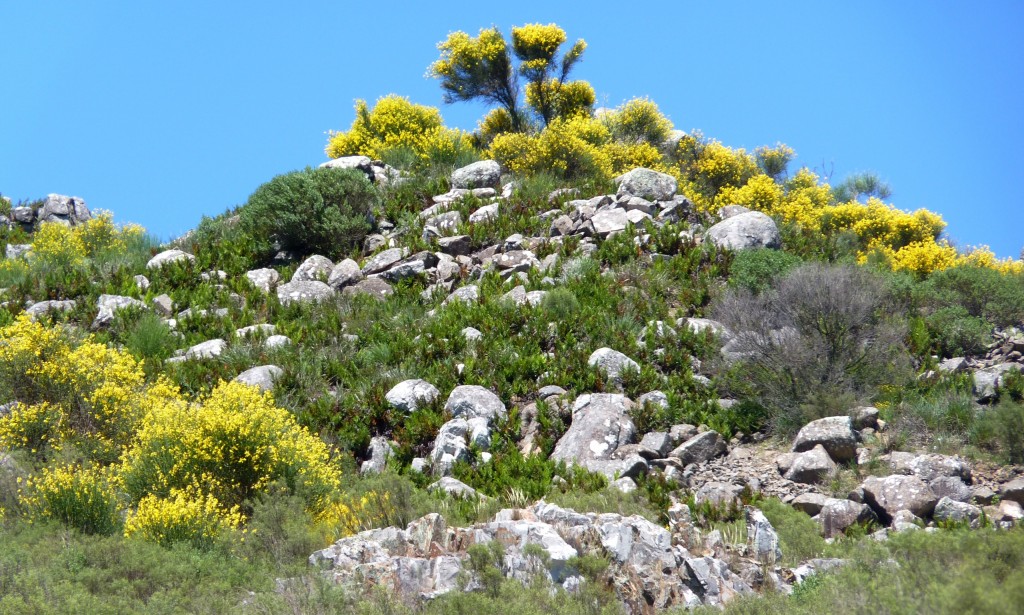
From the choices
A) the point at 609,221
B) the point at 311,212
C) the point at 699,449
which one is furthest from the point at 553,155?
the point at 699,449

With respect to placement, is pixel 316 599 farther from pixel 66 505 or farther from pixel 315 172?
pixel 315 172

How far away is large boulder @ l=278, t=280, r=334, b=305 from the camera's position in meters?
18.1

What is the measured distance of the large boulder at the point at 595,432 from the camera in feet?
40.3

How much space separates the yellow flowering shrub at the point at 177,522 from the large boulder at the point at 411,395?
427 cm

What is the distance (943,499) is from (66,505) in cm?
925

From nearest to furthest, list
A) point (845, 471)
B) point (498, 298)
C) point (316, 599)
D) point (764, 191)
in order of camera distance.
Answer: point (316, 599) < point (845, 471) < point (498, 298) < point (764, 191)

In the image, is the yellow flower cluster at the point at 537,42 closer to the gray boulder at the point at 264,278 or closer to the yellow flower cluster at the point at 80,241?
the yellow flower cluster at the point at 80,241

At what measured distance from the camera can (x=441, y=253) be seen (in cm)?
1973

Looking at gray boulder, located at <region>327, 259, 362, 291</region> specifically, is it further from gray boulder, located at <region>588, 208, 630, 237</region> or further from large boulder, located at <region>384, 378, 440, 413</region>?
large boulder, located at <region>384, 378, 440, 413</region>

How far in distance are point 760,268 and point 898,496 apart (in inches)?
282

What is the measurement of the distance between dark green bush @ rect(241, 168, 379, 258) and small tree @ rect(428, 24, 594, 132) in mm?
11250

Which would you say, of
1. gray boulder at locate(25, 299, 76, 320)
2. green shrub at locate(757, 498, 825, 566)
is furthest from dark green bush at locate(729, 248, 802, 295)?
gray boulder at locate(25, 299, 76, 320)


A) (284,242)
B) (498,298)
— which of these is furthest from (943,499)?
(284,242)

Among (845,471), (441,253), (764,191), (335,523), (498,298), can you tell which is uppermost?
(764,191)
